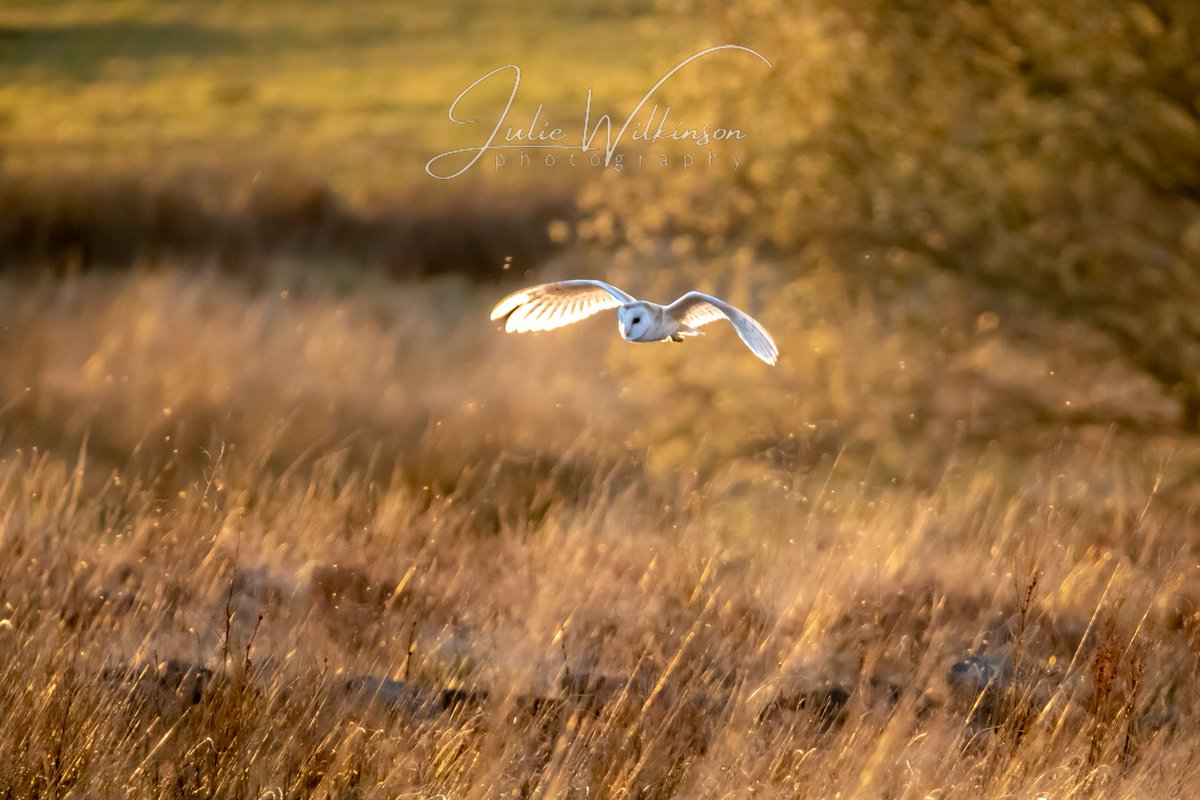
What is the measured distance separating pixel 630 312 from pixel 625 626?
2.47 m

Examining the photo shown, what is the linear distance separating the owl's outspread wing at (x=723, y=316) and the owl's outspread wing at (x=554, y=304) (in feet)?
0.63

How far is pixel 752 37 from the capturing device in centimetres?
716

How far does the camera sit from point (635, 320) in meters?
3.51

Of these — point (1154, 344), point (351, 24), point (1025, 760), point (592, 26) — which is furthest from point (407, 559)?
point (351, 24)

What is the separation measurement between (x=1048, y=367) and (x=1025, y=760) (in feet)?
9.34

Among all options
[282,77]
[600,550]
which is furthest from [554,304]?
[282,77]

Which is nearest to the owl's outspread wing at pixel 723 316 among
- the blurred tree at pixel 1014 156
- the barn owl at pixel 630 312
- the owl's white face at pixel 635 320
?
the barn owl at pixel 630 312

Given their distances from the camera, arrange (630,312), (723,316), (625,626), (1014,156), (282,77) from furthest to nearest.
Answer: (282,77)
(1014,156)
(625,626)
(723,316)
(630,312)

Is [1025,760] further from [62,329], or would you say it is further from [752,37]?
[62,329]

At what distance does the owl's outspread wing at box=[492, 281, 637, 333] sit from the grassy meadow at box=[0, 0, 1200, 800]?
1032 millimetres

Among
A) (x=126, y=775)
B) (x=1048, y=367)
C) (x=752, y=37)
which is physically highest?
(x=752, y=37)

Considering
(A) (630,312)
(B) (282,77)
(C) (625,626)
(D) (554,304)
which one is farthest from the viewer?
(B) (282,77)

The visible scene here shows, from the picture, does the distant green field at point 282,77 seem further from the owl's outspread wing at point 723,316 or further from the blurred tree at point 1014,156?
the owl's outspread wing at point 723,316

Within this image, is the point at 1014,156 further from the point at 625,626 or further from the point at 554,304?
the point at 554,304
